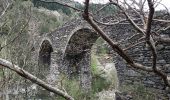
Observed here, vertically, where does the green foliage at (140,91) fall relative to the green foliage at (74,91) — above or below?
→ above

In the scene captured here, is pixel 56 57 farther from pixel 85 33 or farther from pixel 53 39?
pixel 85 33

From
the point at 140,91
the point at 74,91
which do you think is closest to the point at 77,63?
the point at 74,91

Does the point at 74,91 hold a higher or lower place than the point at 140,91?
lower

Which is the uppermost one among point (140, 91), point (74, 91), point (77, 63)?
point (140, 91)

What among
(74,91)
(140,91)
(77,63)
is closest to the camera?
(140,91)

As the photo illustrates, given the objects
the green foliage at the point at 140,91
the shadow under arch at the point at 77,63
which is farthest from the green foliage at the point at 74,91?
the green foliage at the point at 140,91

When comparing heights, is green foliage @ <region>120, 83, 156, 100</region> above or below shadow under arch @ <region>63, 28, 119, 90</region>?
above

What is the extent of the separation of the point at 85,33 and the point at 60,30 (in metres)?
2.21

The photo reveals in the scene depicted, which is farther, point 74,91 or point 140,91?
point 74,91

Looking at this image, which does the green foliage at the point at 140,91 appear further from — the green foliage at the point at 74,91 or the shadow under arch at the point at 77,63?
the shadow under arch at the point at 77,63

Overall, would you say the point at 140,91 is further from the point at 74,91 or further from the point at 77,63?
the point at 77,63

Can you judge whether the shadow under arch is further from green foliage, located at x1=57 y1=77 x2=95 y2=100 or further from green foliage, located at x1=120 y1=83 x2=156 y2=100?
green foliage, located at x1=120 y1=83 x2=156 y2=100

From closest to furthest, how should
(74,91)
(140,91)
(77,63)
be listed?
(140,91) < (74,91) < (77,63)

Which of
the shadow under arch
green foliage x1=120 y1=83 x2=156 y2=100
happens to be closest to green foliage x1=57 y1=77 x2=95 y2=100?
the shadow under arch
